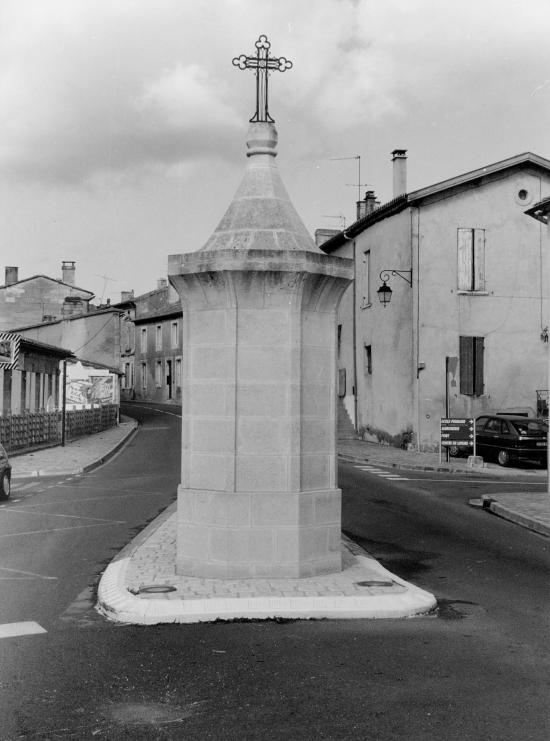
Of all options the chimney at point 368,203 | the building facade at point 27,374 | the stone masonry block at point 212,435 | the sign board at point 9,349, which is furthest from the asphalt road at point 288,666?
the chimney at point 368,203

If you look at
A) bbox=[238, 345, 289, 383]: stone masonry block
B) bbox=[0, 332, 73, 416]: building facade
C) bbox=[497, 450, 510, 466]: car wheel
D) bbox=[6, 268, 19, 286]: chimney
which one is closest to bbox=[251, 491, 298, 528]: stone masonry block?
bbox=[238, 345, 289, 383]: stone masonry block

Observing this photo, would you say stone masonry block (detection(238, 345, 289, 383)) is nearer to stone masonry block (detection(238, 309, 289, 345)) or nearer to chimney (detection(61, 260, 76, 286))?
stone masonry block (detection(238, 309, 289, 345))

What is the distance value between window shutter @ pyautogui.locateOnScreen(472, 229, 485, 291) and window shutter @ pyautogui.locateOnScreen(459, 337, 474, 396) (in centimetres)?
188

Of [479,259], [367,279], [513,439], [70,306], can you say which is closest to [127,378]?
[70,306]

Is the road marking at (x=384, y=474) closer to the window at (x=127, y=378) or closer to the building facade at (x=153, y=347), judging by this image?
the building facade at (x=153, y=347)

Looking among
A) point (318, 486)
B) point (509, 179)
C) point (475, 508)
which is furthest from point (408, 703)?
point (509, 179)

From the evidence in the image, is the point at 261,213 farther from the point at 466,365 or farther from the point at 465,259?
the point at 465,259

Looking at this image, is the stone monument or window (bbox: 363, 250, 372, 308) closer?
the stone monument

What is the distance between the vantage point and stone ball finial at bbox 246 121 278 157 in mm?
9641

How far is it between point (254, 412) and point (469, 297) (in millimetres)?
23058

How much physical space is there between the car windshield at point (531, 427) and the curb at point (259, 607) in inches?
686

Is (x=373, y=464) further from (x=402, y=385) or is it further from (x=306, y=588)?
(x=306, y=588)

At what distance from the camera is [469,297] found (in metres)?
30.5

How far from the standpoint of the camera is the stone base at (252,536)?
852 cm
